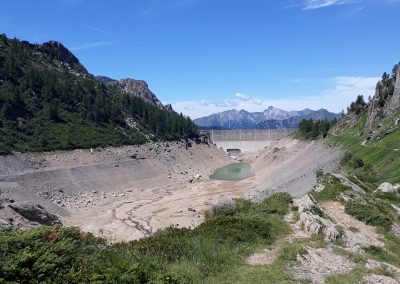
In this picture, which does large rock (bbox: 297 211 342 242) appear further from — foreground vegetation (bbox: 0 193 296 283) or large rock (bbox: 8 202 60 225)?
large rock (bbox: 8 202 60 225)

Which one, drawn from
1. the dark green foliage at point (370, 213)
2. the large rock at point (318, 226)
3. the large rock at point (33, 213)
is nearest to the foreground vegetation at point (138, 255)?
the large rock at point (318, 226)

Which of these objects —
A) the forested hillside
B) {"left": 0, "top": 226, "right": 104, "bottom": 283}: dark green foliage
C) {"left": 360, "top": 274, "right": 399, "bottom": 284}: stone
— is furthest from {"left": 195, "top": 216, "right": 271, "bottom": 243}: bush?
the forested hillside

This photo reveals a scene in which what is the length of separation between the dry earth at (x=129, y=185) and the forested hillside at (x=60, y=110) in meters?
6.68

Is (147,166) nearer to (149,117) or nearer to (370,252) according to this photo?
(149,117)

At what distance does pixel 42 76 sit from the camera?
135 metres

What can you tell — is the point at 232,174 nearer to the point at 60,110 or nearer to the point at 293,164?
the point at 293,164

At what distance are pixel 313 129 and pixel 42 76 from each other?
93488 millimetres

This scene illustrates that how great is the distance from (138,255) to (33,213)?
36.6 m

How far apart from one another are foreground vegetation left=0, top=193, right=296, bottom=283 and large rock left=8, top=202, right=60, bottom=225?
30831 millimetres

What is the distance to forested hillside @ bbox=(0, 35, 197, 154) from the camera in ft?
347

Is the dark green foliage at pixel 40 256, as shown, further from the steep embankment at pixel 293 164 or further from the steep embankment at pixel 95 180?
the steep embankment at pixel 293 164

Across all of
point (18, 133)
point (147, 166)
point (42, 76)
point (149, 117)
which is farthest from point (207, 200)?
point (149, 117)

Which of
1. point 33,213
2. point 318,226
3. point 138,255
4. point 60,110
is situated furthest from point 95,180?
point 138,255

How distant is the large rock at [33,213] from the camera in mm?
49062
